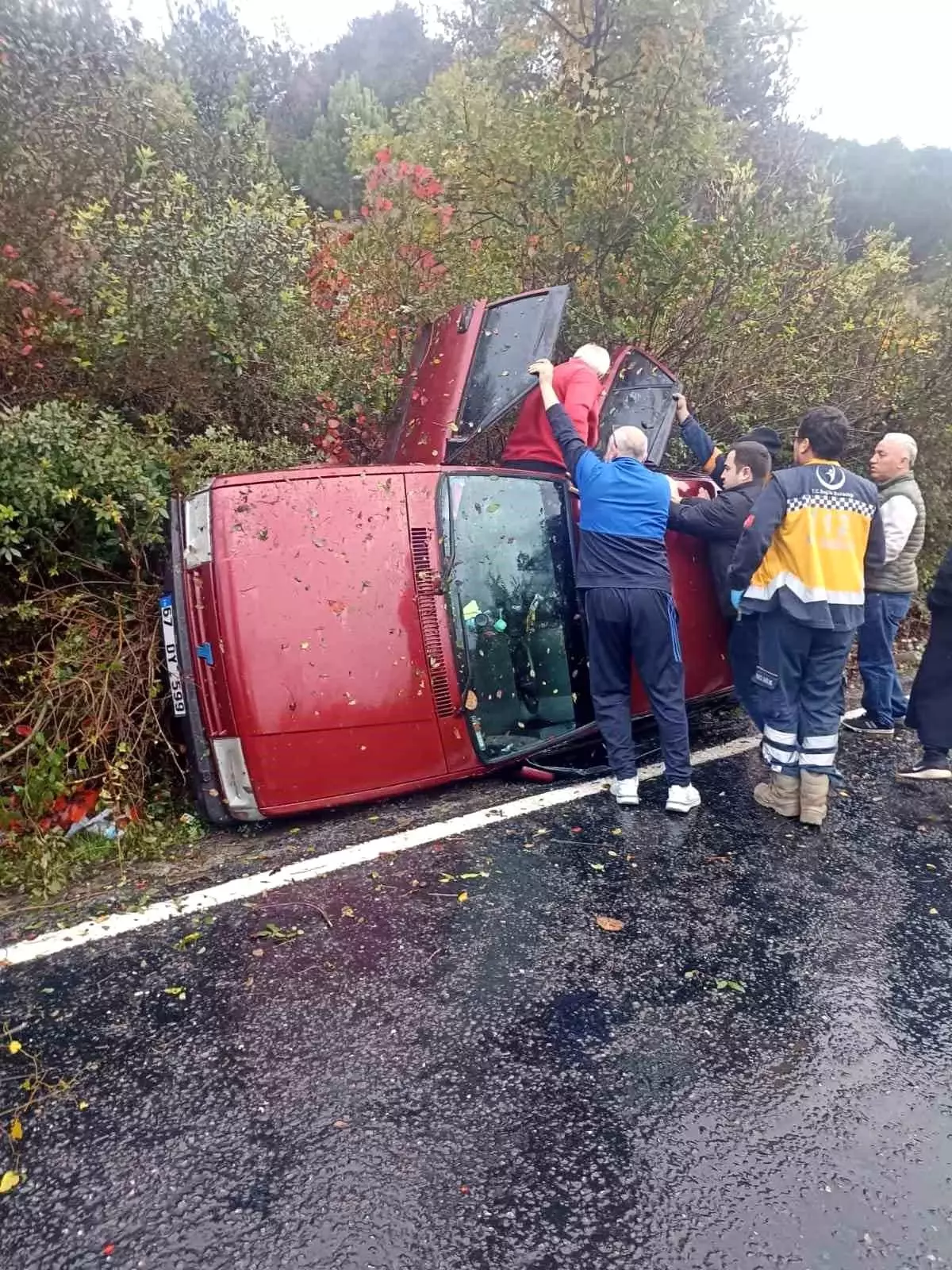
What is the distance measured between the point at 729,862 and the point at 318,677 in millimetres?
1929

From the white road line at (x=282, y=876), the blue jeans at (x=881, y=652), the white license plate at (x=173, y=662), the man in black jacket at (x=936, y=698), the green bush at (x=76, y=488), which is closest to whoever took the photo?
the white road line at (x=282, y=876)

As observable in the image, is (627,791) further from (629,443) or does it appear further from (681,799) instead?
(629,443)

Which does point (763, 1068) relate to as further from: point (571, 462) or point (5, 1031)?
point (571, 462)

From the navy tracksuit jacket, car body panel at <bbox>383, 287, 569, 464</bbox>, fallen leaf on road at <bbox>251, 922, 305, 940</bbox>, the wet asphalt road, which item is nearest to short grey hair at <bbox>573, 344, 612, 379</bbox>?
car body panel at <bbox>383, 287, 569, 464</bbox>

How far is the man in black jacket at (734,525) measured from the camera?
13.8ft

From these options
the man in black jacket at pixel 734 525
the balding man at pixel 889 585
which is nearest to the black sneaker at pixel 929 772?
the balding man at pixel 889 585

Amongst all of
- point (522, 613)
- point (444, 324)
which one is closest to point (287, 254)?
point (444, 324)

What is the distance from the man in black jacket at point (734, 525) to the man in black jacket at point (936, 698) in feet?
2.97

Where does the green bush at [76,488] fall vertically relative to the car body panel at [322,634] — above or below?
above

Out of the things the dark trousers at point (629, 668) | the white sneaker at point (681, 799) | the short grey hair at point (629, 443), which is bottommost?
the white sneaker at point (681, 799)

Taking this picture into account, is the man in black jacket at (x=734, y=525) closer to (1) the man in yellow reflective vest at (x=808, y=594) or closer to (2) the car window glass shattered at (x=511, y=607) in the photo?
(1) the man in yellow reflective vest at (x=808, y=594)

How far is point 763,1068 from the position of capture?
2256 millimetres

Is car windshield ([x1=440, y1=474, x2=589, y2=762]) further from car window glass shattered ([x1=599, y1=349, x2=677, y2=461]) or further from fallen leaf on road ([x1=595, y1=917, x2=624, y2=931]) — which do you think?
car window glass shattered ([x1=599, y1=349, x2=677, y2=461])

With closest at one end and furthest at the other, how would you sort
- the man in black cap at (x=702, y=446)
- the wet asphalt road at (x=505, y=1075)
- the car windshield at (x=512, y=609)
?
the wet asphalt road at (x=505, y=1075), the car windshield at (x=512, y=609), the man in black cap at (x=702, y=446)
